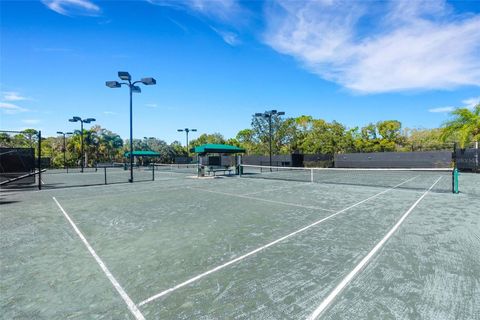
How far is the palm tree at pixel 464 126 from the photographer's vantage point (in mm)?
28062

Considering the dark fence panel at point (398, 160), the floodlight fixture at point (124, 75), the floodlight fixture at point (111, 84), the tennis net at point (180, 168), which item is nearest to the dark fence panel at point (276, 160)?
A: the dark fence panel at point (398, 160)

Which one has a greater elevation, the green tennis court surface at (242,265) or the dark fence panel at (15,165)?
the dark fence panel at (15,165)

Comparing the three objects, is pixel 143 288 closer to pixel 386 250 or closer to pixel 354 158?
pixel 386 250

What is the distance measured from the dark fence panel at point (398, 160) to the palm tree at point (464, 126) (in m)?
2.39

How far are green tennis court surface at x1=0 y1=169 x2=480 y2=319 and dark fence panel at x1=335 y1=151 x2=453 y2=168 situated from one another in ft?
88.2

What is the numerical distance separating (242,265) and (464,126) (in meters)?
35.2

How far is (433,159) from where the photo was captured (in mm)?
29422

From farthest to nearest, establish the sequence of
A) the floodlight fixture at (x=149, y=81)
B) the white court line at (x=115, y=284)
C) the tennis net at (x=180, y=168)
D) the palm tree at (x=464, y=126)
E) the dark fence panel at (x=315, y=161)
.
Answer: the dark fence panel at (x=315, y=161) → the tennis net at (x=180, y=168) → the palm tree at (x=464, y=126) → the floodlight fixture at (x=149, y=81) → the white court line at (x=115, y=284)

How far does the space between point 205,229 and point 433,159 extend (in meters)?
32.8

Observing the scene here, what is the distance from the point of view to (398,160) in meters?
32.3

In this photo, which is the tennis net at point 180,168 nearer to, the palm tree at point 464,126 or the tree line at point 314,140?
the tree line at point 314,140

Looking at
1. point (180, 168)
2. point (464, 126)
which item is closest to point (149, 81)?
point (180, 168)


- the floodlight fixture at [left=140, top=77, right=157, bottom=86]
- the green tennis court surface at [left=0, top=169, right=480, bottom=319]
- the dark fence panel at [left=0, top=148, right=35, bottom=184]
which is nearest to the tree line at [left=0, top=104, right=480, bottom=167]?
the dark fence panel at [left=0, top=148, right=35, bottom=184]

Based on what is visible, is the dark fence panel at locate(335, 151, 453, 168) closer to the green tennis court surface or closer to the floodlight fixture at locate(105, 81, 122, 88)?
the green tennis court surface
